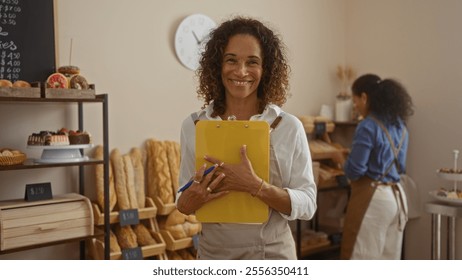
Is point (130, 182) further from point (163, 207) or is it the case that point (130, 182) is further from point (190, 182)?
point (190, 182)

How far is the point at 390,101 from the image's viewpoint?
2.12 metres


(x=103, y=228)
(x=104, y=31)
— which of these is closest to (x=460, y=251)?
(x=103, y=228)

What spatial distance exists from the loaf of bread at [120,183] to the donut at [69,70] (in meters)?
0.42

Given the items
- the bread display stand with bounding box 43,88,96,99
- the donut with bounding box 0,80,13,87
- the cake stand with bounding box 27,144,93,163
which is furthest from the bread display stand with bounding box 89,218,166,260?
the donut with bounding box 0,80,13,87

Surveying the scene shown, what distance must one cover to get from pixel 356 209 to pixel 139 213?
1104 mm

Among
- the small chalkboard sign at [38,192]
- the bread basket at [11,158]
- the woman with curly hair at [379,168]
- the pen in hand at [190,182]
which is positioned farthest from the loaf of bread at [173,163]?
the pen in hand at [190,182]

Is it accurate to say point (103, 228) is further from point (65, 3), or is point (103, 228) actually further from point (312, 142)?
point (312, 142)

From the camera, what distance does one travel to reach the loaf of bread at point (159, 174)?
204 cm

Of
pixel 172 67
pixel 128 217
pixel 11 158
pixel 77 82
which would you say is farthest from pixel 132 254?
pixel 172 67

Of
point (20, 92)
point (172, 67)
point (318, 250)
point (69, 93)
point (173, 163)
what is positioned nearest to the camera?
point (20, 92)

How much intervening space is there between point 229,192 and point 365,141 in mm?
1320

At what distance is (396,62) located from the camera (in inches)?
89.4

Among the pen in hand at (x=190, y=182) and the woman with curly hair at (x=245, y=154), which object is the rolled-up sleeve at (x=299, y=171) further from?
the pen in hand at (x=190, y=182)

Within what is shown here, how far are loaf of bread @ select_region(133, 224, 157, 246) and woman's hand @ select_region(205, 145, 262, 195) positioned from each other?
3.81ft
